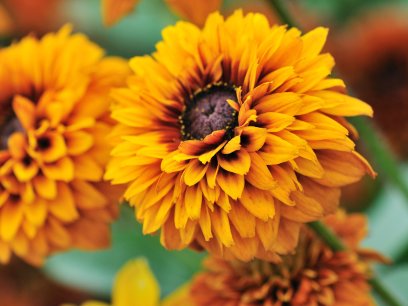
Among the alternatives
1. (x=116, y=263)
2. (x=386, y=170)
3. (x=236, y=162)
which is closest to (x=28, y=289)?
(x=116, y=263)

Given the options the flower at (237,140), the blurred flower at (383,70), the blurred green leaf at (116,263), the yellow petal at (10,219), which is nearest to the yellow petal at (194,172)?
the flower at (237,140)

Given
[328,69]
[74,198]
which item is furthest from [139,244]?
[328,69]

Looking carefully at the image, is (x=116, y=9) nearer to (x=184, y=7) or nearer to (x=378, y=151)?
(x=184, y=7)

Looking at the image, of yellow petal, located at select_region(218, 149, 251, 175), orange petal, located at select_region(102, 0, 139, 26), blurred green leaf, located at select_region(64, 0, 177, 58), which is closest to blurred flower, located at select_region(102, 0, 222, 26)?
orange petal, located at select_region(102, 0, 139, 26)

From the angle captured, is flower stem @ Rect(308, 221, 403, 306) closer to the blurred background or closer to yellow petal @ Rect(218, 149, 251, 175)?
yellow petal @ Rect(218, 149, 251, 175)

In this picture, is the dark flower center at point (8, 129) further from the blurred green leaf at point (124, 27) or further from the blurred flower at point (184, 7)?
the blurred green leaf at point (124, 27)
